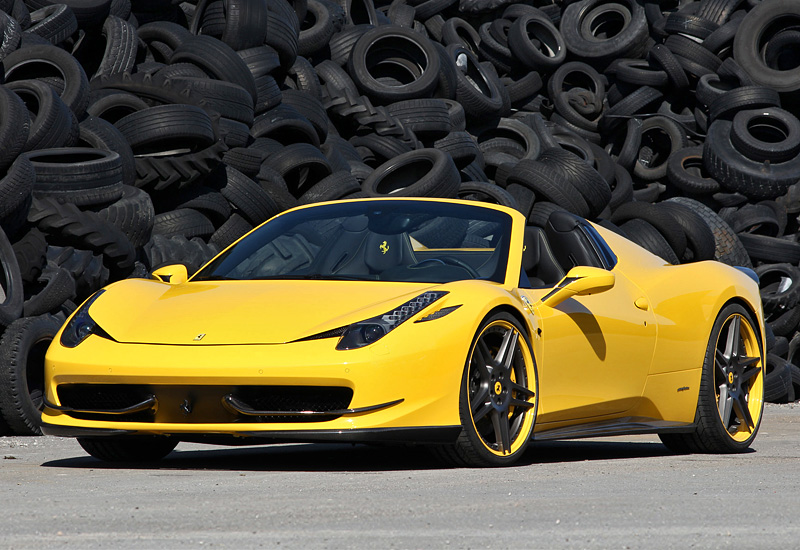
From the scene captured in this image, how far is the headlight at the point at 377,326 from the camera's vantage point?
16.0 ft

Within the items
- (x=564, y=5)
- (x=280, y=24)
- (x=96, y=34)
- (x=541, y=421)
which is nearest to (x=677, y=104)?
(x=564, y=5)

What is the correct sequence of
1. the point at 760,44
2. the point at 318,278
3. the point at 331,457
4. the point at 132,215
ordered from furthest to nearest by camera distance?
1. the point at 760,44
2. the point at 132,215
3. the point at 331,457
4. the point at 318,278

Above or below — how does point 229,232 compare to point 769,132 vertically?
above

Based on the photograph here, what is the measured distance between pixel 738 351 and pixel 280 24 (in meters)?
11.4

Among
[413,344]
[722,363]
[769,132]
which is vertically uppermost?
[413,344]

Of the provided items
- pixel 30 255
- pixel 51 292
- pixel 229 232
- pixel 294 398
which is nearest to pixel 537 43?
pixel 229 232

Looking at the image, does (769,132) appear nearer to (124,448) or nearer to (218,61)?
(218,61)

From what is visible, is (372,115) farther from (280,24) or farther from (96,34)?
(96,34)

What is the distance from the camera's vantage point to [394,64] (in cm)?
2050

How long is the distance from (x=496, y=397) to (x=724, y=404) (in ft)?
6.72

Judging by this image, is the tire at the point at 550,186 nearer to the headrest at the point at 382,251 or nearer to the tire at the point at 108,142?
the tire at the point at 108,142

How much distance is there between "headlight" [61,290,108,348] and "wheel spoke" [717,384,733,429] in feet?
10.9

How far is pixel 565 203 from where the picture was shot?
17.2 meters

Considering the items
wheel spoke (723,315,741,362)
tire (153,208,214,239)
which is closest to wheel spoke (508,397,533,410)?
wheel spoke (723,315,741,362)
